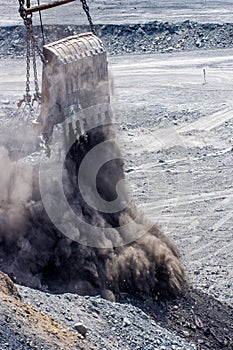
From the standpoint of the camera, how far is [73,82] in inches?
578

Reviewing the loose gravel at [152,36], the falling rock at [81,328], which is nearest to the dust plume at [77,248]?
the falling rock at [81,328]

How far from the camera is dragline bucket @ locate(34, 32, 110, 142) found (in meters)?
14.3

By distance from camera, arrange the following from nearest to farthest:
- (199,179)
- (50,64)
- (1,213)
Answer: (1,213)
(50,64)
(199,179)

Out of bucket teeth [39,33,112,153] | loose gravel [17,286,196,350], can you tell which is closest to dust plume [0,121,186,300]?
bucket teeth [39,33,112,153]

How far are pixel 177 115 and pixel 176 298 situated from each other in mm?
14167

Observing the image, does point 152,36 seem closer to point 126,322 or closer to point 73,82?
point 73,82

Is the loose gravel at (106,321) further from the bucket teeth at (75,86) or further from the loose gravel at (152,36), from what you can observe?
the loose gravel at (152,36)

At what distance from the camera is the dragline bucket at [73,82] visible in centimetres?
1434

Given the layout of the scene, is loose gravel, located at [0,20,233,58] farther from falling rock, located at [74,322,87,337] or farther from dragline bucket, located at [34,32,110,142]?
falling rock, located at [74,322,87,337]

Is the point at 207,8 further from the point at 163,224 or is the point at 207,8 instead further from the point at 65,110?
the point at 65,110

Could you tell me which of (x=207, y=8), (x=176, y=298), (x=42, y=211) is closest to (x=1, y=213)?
(x=42, y=211)

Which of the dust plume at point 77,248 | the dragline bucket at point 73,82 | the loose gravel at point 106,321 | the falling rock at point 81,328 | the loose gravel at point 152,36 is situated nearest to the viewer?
the falling rock at point 81,328

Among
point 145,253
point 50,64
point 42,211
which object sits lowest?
point 145,253

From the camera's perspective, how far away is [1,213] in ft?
43.1
